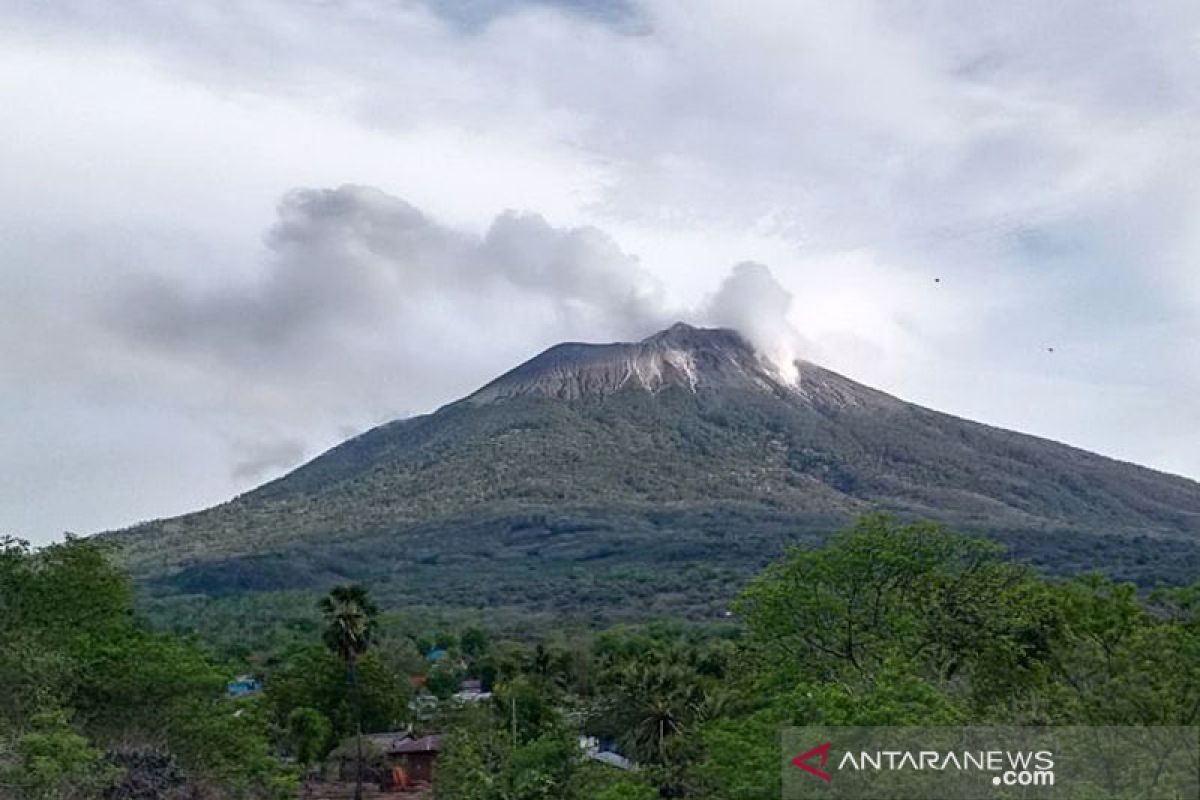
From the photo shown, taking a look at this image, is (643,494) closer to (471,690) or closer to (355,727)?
(471,690)

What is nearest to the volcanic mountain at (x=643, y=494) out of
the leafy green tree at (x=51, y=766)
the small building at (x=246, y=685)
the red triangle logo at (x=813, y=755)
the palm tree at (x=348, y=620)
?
the small building at (x=246, y=685)

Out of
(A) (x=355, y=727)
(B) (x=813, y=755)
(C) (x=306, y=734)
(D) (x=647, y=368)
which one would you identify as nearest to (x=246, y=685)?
(A) (x=355, y=727)

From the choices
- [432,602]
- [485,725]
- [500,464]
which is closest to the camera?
[485,725]

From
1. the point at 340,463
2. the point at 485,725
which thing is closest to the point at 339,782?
the point at 485,725

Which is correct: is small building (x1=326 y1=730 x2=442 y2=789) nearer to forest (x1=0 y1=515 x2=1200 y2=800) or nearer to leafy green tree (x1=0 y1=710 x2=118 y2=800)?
forest (x1=0 y1=515 x2=1200 y2=800)

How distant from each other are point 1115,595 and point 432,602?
73.5 m

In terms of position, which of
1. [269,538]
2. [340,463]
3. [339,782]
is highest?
[340,463]

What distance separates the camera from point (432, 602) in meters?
94.8

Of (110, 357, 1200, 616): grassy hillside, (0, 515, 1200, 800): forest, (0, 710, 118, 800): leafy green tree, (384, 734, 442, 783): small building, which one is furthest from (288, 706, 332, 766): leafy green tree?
(110, 357, 1200, 616): grassy hillside

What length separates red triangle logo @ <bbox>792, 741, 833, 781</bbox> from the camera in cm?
1527

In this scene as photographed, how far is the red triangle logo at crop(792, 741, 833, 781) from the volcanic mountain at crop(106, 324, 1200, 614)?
67.8 m

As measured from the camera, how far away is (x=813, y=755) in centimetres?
1545

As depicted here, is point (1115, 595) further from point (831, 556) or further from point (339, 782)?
point (339, 782)

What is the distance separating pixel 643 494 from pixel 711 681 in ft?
276
